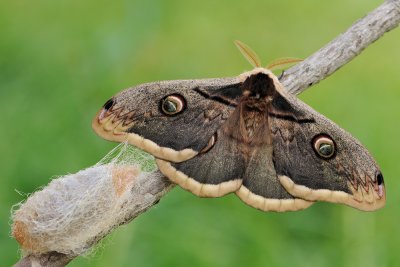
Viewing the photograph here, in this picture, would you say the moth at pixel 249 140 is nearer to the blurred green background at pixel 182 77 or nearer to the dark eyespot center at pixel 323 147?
the dark eyespot center at pixel 323 147

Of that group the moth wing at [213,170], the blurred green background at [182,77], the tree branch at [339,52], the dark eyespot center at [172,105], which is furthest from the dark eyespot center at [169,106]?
the blurred green background at [182,77]

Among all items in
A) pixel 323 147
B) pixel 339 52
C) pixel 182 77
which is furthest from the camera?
pixel 182 77

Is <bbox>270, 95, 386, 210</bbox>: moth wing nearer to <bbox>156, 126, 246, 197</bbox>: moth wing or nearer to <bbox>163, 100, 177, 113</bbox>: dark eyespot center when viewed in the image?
<bbox>156, 126, 246, 197</bbox>: moth wing

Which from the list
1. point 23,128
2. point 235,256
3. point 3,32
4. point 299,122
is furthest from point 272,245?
point 3,32

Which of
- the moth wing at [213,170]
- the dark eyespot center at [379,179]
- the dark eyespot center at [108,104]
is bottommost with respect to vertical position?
the dark eyespot center at [379,179]

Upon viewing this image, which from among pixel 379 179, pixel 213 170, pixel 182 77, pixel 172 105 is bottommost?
pixel 182 77

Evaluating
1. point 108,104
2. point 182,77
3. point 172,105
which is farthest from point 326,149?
point 182,77

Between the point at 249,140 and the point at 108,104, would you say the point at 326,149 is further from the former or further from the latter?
the point at 108,104

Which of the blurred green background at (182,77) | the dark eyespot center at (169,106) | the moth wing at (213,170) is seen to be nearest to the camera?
the moth wing at (213,170)
